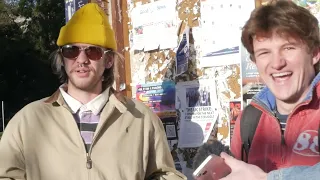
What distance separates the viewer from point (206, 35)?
3.11 meters

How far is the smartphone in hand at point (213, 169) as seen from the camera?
162cm

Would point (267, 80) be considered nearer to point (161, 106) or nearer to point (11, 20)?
point (161, 106)

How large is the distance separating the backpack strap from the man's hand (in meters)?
0.43

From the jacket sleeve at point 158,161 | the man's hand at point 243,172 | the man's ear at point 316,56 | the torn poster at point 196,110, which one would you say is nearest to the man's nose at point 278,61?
the man's ear at point 316,56

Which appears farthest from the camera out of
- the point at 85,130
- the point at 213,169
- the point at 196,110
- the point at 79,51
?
the point at 196,110

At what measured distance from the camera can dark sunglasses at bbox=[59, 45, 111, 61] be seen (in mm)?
2520

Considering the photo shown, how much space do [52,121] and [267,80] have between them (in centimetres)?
113

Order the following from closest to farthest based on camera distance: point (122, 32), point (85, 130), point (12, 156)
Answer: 1. point (12, 156)
2. point (85, 130)
3. point (122, 32)

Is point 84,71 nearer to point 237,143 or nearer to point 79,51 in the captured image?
point 79,51

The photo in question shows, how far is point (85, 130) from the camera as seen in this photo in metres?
2.42

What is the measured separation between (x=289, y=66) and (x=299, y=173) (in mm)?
515

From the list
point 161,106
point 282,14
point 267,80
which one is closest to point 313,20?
point 282,14

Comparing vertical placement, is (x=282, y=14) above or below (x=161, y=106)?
above

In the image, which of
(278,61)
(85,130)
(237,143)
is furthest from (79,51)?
(278,61)
